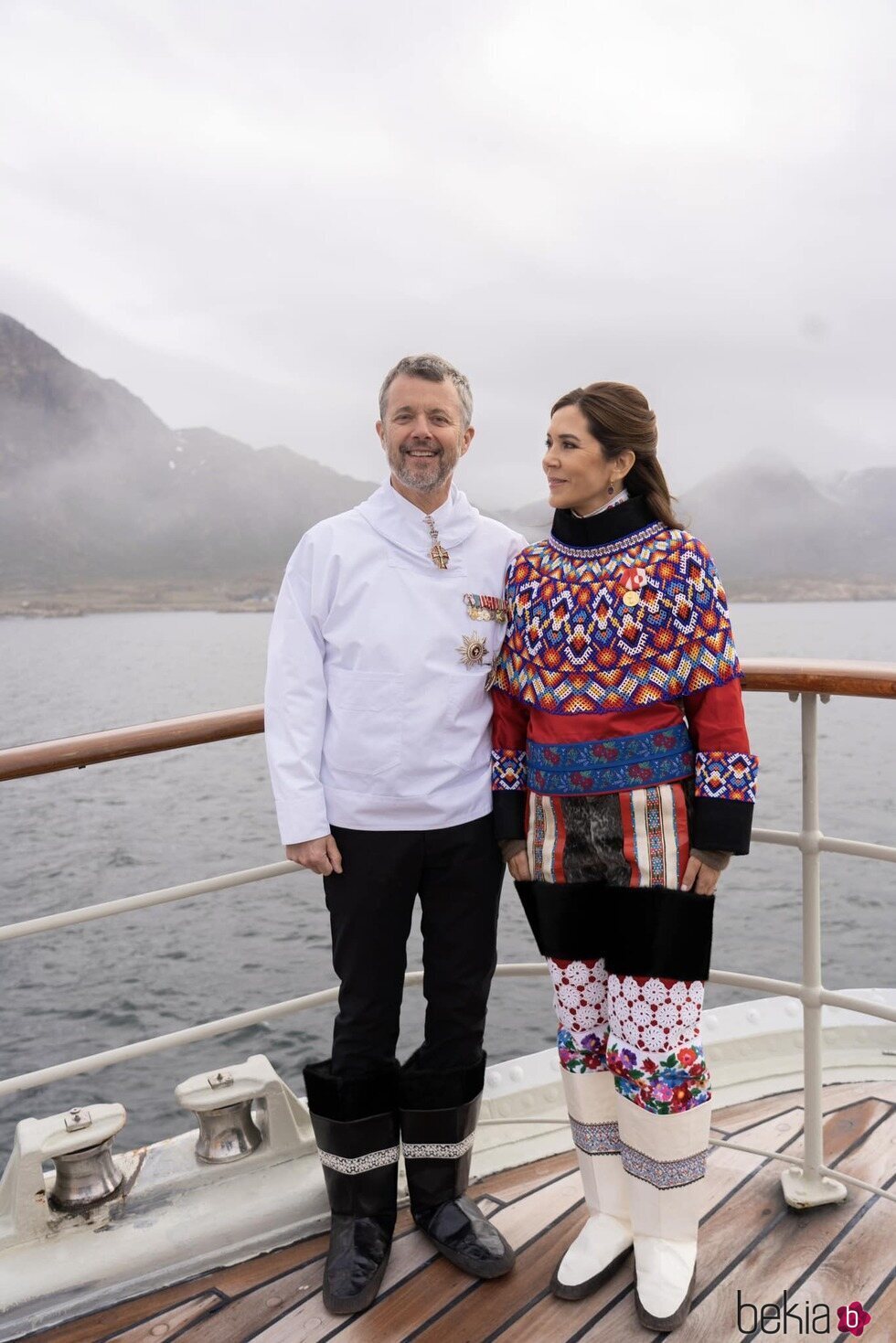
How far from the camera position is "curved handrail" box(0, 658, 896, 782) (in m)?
1.48

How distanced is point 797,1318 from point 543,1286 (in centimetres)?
37

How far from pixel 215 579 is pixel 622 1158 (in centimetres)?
7231

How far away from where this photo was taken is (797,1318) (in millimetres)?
1415

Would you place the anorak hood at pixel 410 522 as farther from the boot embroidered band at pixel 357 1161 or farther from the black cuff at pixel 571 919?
the boot embroidered band at pixel 357 1161

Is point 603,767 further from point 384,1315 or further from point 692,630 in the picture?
point 384,1315

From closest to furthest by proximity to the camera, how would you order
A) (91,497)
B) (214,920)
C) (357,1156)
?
(357,1156) → (214,920) → (91,497)

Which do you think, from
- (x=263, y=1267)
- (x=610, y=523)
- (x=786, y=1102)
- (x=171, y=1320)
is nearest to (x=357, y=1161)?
(x=263, y=1267)

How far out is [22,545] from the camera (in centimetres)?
7231

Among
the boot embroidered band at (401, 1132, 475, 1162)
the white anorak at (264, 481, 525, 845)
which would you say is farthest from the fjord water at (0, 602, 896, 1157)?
the boot embroidered band at (401, 1132, 475, 1162)

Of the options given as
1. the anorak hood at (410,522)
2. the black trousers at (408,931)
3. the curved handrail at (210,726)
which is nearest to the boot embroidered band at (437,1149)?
the black trousers at (408,931)

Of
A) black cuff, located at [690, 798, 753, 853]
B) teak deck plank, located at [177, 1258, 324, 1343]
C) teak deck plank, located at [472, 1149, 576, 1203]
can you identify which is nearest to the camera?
black cuff, located at [690, 798, 753, 853]

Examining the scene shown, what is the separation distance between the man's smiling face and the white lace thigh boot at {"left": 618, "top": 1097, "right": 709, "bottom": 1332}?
3.22 ft

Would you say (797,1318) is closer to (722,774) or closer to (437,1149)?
(437,1149)

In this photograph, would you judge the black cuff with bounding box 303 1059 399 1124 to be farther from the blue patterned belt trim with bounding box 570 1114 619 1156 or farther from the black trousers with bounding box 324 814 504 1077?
the blue patterned belt trim with bounding box 570 1114 619 1156
